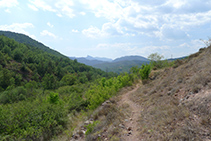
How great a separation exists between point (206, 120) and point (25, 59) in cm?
10392

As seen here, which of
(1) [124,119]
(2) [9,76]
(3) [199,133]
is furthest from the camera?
(2) [9,76]

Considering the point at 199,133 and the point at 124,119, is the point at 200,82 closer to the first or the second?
the point at 199,133

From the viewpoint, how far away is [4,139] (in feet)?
24.1

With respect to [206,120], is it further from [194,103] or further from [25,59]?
[25,59]

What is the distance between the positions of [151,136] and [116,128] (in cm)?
178

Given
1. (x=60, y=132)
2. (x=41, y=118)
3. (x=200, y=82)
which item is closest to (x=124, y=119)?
(x=200, y=82)

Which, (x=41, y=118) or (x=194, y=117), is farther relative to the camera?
(x=41, y=118)

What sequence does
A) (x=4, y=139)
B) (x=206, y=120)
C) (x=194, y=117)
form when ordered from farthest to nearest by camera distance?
(x=4, y=139) < (x=194, y=117) < (x=206, y=120)

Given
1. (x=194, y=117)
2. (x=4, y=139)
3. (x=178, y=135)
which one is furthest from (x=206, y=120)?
(x=4, y=139)

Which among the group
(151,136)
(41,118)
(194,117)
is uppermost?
(194,117)

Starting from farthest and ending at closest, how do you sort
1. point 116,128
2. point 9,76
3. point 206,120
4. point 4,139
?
point 9,76 < point 4,139 < point 116,128 < point 206,120

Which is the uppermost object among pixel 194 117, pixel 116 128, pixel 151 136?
pixel 194 117

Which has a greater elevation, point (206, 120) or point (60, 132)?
point (206, 120)

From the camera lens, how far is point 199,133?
11.7 ft
